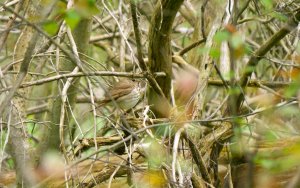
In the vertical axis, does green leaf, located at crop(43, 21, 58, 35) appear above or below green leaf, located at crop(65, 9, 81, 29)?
below

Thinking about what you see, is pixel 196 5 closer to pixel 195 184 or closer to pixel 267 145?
pixel 267 145

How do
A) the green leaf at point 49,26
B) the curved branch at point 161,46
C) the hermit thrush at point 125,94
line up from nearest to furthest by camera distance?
the green leaf at point 49,26
the curved branch at point 161,46
the hermit thrush at point 125,94

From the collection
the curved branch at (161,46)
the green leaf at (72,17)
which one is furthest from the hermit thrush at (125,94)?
the green leaf at (72,17)

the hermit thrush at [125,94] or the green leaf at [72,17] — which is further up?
the green leaf at [72,17]

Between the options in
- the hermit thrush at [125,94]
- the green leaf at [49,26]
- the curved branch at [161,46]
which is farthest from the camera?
the hermit thrush at [125,94]

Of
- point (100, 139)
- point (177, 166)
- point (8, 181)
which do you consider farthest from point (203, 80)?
point (8, 181)

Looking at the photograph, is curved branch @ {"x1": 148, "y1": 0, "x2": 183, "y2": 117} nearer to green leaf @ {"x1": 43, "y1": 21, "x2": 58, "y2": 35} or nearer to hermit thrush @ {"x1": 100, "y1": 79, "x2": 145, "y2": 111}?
hermit thrush @ {"x1": 100, "y1": 79, "x2": 145, "y2": 111}

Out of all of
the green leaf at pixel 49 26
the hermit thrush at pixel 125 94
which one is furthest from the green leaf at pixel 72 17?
the hermit thrush at pixel 125 94

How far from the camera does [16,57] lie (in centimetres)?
521

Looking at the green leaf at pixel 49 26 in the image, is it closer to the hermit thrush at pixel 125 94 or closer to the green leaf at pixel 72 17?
the green leaf at pixel 72 17

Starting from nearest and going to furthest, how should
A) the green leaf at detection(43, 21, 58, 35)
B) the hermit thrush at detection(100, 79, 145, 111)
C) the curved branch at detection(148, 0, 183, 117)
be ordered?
the green leaf at detection(43, 21, 58, 35) → the curved branch at detection(148, 0, 183, 117) → the hermit thrush at detection(100, 79, 145, 111)

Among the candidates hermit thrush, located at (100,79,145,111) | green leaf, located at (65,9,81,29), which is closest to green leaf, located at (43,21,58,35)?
green leaf, located at (65,9,81,29)

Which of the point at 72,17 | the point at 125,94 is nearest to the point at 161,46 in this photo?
the point at 125,94

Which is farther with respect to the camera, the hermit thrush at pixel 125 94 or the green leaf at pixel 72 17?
the hermit thrush at pixel 125 94
